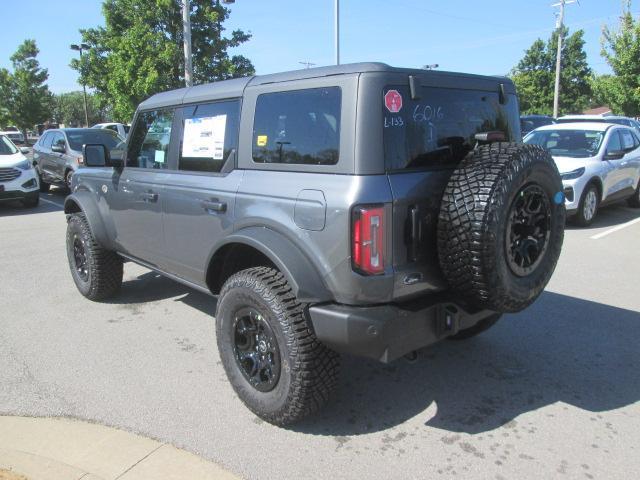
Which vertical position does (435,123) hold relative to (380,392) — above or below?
above

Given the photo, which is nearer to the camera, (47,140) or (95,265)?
(95,265)

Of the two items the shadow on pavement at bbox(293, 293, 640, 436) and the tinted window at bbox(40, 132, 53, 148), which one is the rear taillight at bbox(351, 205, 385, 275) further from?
the tinted window at bbox(40, 132, 53, 148)

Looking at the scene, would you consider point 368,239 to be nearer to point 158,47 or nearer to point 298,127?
point 298,127

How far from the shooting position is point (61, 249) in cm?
762

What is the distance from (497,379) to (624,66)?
22540mm

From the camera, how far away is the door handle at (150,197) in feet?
13.2

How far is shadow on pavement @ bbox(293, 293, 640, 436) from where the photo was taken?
3.12m

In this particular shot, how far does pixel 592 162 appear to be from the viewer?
345 inches

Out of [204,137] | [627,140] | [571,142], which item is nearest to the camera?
[204,137]

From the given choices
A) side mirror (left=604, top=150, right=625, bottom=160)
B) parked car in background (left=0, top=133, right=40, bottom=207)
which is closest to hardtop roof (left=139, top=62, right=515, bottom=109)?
side mirror (left=604, top=150, right=625, bottom=160)

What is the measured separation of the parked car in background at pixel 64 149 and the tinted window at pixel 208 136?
8.98 m

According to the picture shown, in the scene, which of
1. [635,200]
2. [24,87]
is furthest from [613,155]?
[24,87]

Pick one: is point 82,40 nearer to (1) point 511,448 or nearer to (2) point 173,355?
(2) point 173,355

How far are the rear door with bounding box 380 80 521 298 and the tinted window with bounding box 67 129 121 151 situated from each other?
10849 mm
